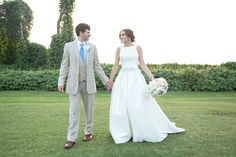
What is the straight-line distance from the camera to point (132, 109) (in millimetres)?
7371

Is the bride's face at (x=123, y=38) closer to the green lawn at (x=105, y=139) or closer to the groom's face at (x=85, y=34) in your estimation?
the groom's face at (x=85, y=34)

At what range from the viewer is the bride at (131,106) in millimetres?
7328

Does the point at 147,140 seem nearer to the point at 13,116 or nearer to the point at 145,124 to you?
the point at 145,124

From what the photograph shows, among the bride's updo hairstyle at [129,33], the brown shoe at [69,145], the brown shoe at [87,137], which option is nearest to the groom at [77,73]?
the brown shoe at [69,145]

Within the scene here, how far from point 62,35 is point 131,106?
19596mm

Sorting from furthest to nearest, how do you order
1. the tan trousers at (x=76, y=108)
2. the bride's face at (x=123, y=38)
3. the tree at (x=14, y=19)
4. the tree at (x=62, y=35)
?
the tree at (x=14, y=19)
the tree at (x=62, y=35)
the bride's face at (x=123, y=38)
the tan trousers at (x=76, y=108)

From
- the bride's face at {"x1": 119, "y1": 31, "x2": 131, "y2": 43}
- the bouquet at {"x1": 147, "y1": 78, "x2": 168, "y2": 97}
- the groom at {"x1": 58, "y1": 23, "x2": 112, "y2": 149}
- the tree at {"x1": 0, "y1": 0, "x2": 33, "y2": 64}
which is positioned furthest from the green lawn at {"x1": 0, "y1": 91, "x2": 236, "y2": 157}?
the tree at {"x1": 0, "y1": 0, "x2": 33, "y2": 64}

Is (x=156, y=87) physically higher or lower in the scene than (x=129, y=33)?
lower

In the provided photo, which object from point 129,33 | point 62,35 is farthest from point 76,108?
point 62,35

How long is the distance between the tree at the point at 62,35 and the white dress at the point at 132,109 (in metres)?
18.9

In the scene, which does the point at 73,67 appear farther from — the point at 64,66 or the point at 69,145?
the point at 69,145

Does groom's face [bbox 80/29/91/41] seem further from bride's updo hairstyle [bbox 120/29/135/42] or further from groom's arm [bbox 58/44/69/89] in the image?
bride's updo hairstyle [bbox 120/29/135/42]

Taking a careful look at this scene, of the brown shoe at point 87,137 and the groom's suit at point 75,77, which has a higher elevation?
the groom's suit at point 75,77

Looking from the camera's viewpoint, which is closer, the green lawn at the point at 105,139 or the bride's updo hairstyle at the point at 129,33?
the green lawn at the point at 105,139
